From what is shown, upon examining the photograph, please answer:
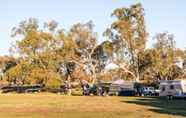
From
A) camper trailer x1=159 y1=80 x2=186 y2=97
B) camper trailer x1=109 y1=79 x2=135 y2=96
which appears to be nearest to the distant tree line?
camper trailer x1=109 y1=79 x2=135 y2=96

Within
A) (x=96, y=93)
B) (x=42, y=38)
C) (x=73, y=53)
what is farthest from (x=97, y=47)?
(x=96, y=93)

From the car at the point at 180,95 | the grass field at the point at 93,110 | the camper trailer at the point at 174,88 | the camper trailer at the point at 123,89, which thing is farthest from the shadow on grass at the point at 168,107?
the camper trailer at the point at 123,89

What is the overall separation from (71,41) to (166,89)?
4228 cm

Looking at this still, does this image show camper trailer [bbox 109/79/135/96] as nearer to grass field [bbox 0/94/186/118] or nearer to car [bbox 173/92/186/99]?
car [bbox 173/92/186/99]

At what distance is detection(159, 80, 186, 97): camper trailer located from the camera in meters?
63.3

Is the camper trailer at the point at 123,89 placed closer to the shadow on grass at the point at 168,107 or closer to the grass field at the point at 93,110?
the shadow on grass at the point at 168,107

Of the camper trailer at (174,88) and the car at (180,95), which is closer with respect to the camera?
the car at (180,95)

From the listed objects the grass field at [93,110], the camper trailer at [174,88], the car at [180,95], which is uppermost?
the camper trailer at [174,88]

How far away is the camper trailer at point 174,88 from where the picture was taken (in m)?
63.3

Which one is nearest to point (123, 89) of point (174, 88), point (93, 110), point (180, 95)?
point (174, 88)

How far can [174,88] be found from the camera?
64.1 m

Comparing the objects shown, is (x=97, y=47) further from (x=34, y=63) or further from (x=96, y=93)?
(x=96, y=93)

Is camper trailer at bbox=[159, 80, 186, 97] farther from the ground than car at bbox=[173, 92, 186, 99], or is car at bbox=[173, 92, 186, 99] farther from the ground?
camper trailer at bbox=[159, 80, 186, 97]

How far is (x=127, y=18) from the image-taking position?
105438 millimetres
